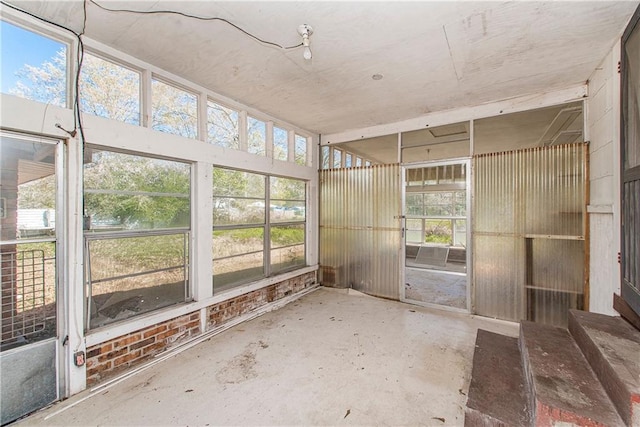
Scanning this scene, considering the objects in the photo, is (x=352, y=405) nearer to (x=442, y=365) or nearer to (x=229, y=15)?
(x=442, y=365)

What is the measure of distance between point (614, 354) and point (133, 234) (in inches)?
143

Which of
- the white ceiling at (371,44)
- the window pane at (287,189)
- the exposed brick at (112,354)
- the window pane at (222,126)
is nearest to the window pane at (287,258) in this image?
the window pane at (287,189)

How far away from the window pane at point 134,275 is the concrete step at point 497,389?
2858 mm

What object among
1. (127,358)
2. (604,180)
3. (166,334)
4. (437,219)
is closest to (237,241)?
(166,334)

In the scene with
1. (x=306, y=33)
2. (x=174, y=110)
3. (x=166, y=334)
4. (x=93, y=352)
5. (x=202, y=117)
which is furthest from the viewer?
(x=202, y=117)

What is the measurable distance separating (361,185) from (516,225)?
2282 millimetres

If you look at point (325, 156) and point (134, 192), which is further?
point (325, 156)

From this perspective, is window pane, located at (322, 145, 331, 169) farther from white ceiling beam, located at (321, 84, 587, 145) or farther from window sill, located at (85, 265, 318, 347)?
window sill, located at (85, 265, 318, 347)

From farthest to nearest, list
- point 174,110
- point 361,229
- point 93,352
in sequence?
point 361,229
point 174,110
point 93,352

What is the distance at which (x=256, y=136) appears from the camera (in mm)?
3783

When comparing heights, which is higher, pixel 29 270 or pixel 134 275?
pixel 29 270

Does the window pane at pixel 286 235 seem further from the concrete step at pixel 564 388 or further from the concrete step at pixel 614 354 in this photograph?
the concrete step at pixel 614 354

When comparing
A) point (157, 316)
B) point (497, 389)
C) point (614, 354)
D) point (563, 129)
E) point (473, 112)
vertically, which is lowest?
point (497, 389)

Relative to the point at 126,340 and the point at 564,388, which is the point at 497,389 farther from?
the point at 126,340
